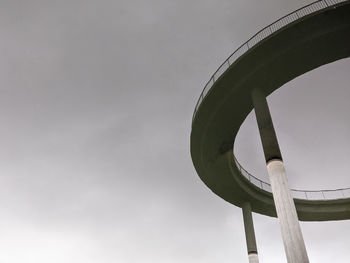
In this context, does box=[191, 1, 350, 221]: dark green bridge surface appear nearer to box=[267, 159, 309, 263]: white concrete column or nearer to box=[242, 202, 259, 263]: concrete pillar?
box=[242, 202, 259, 263]: concrete pillar

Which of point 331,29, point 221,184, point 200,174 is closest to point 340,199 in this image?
point 221,184

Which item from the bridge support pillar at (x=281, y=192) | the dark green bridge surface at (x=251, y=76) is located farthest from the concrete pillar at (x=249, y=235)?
the bridge support pillar at (x=281, y=192)

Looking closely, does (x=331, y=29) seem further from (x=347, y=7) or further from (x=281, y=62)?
(x=281, y=62)

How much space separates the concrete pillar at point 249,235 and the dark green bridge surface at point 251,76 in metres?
1.95

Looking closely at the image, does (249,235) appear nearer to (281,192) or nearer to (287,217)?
(281,192)

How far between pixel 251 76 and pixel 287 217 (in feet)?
28.6

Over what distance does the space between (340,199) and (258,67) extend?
54.5 feet

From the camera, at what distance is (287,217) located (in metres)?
15.7

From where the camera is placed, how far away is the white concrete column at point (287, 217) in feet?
48.3

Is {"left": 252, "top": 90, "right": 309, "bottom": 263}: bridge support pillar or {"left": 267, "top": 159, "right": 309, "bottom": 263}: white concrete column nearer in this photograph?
{"left": 267, "top": 159, "right": 309, "bottom": 263}: white concrete column

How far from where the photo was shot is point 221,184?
1040 inches

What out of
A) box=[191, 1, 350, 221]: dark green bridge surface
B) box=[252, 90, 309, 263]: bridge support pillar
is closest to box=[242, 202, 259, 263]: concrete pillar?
box=[191, 1, 350, 221]: dark green bridge surface

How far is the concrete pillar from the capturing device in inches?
972

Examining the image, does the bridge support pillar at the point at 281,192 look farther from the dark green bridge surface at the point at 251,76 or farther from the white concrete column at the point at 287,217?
the dark green bridge surface at the point at 251,76
